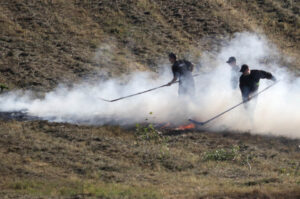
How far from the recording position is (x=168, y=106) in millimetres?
14484

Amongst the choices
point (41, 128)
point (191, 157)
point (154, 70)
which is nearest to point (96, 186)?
point (191, 157)

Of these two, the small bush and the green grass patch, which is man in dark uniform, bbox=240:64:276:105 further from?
the green grass patch

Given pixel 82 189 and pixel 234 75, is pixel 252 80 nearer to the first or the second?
pixel 234 75

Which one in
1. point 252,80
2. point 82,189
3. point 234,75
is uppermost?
point 234,75

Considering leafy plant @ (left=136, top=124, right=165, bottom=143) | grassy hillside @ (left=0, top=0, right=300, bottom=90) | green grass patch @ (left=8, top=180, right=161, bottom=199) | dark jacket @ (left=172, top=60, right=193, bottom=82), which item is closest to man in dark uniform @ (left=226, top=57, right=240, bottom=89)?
dark jacket @ (left=172, top=60, right=193, bottom=82)

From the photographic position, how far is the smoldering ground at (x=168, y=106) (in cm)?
1349

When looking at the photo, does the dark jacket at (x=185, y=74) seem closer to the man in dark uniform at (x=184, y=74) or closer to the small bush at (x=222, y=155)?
the man in dark uniform at (x=184, y=74)

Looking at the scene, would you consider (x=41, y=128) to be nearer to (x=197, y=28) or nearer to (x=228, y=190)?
(x=228, y=190)

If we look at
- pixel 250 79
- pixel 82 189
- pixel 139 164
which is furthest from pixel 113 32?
pixel 82 189

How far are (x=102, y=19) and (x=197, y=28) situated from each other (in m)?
4.74

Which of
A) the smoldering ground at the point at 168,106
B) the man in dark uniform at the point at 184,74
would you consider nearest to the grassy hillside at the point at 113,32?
the smoldering ground at the point at 168,106

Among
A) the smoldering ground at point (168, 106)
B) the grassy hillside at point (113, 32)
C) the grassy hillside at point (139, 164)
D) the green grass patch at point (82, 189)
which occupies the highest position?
the grassy hillside at point (113, 32)

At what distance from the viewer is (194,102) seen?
14250 mm

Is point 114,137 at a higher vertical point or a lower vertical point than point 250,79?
lower
